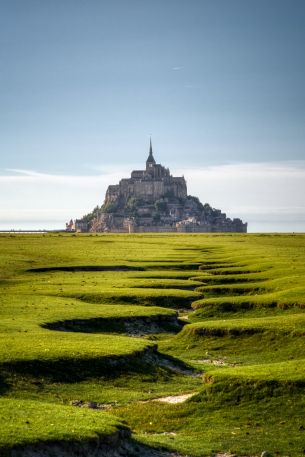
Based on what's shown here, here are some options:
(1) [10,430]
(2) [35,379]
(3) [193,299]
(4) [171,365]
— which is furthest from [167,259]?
(1) [10,430]

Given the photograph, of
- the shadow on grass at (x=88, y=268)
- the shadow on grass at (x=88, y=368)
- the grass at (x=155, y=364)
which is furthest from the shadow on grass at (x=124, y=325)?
the shadow on grass at (x=88, y=268)

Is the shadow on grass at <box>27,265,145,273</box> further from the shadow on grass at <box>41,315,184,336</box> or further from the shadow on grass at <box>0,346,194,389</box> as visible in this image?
the shadow on grass at <box>0,346,194,389</box>

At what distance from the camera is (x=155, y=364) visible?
30641 mm

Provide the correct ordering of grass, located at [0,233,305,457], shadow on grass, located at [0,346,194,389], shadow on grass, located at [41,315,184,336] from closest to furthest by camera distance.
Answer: grass, located at [0,233,305,457] < shadow on grass, located at [0,346,194,389] < shadow on grass, located at [41,315,184,336]

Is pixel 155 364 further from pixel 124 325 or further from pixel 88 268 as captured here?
pixel 88 268

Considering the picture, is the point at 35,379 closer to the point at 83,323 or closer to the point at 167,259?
the point at 83,323

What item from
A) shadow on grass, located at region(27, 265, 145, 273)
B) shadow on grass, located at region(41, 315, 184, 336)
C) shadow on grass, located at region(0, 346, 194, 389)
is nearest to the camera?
shadow on grass, located at region(0, 346, 194, 389)

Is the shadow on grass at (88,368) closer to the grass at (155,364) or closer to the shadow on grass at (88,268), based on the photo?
the grass at (155,364)

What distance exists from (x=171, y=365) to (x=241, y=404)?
7655 millimetres

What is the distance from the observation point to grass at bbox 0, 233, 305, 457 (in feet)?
68.6

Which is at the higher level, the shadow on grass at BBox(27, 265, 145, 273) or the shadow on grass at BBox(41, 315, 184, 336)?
the shadow on grass at BBox(27, 265, 145, 273)

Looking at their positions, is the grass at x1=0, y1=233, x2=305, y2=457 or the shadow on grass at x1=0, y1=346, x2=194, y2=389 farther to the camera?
the shadow on grass at x1=0, y1=346, x2=194, y2=389

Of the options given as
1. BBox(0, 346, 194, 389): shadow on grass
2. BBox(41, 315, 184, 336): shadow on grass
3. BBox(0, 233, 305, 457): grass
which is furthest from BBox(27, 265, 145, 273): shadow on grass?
BBox(0, 346, 194, 389): shadow on grass

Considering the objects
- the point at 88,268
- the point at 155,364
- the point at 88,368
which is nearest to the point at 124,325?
the point at 155,364
